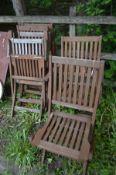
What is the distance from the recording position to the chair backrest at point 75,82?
245 cm

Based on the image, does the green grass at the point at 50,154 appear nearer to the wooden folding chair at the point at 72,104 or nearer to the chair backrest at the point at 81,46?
the wooden folding chair at the point at 72,104

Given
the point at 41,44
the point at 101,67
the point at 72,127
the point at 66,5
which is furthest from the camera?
the point at 66,5

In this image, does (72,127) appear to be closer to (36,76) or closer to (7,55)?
(36,76)

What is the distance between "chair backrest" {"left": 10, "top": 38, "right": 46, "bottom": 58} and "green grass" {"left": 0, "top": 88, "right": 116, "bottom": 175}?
31.5 inches

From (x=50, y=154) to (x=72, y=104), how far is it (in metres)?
0.65

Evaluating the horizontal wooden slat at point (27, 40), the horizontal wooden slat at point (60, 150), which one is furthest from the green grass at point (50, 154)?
the horizontal wooden slat at point (27, 40)

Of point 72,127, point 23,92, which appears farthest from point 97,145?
point 23,92

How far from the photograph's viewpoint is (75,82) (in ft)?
8.49

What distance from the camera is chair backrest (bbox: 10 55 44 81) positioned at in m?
3.13

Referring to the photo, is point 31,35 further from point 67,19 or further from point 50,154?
point 50,154

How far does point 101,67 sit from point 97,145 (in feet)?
3.28

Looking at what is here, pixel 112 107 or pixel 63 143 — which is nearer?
pixel 63 143

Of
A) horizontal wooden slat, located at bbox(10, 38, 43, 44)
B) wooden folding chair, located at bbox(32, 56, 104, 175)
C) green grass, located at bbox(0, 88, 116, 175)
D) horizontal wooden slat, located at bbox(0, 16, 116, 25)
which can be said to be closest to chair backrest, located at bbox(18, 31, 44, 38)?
horizontal wooden slat, located at bbox(10, 38, 43, 44)

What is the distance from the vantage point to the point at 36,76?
323cm
